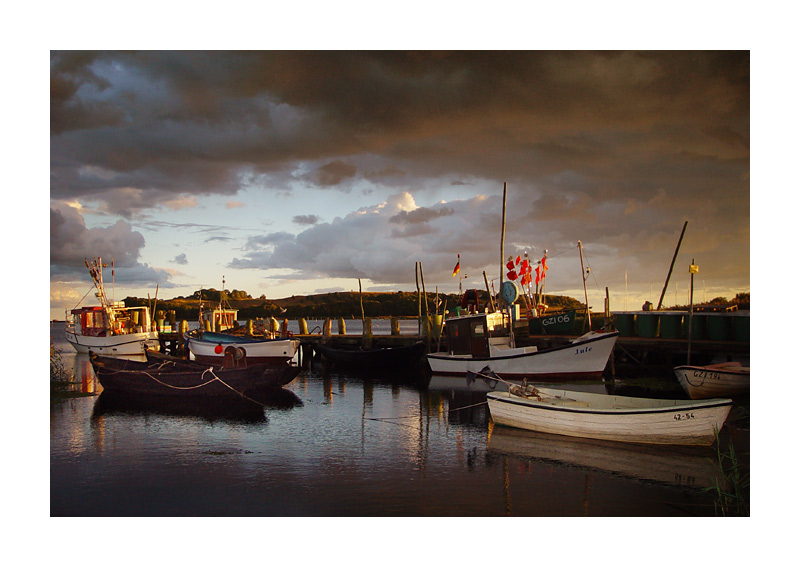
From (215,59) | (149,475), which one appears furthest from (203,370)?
(215,59)

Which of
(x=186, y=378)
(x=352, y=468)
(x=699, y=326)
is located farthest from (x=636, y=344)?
(x=186, y=378)

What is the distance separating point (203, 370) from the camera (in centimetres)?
1552

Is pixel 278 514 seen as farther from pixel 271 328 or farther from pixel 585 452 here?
pixel 271 328

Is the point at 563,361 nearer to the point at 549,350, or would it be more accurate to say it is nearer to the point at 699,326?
the point at 549,350

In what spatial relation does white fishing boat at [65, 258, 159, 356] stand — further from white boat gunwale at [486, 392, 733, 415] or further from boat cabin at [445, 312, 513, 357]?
white boat gunwale at [486, 392, 733, 415]

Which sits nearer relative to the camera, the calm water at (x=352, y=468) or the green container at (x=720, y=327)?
the calm water at (x=352, y=468)

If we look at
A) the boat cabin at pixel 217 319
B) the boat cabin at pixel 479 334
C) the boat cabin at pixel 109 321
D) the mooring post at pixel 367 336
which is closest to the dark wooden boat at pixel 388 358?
the mooring post at pixel 367 336

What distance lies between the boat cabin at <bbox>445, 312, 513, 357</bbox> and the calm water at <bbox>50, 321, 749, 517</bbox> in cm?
637

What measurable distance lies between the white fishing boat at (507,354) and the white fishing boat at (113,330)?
16.3m

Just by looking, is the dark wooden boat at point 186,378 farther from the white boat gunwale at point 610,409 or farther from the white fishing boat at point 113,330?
the white fishing boat at point 113,330

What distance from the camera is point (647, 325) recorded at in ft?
66.9

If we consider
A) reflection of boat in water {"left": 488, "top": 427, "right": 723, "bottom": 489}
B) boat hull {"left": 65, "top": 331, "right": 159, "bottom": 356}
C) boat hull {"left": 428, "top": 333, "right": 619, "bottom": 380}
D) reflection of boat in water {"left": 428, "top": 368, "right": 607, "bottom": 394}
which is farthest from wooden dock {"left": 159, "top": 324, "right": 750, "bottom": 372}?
boat hull {"left": 65, "top": 331, "right": 159, "bottom": 356}

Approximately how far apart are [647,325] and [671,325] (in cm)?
112

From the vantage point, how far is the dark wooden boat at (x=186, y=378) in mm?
15305
